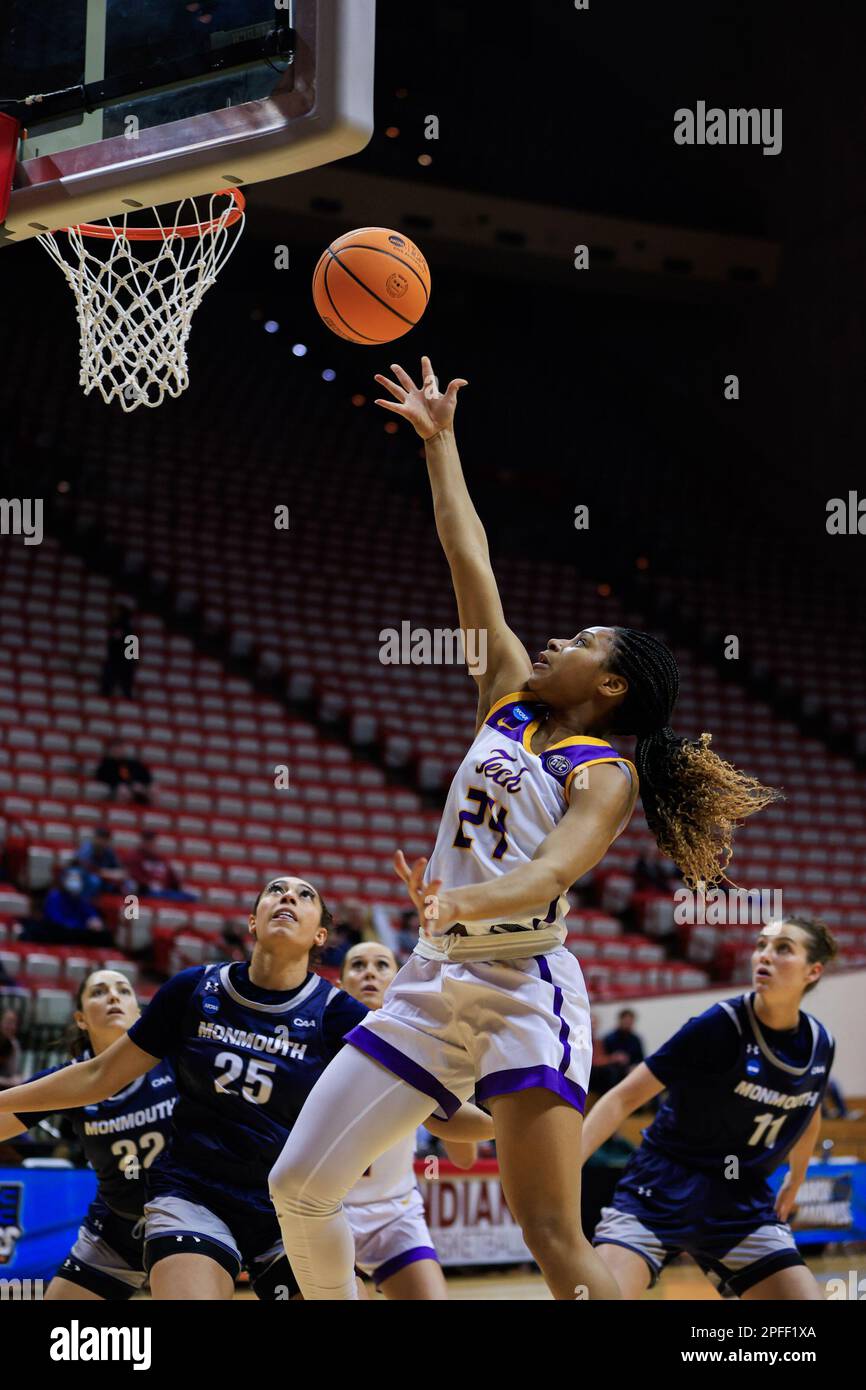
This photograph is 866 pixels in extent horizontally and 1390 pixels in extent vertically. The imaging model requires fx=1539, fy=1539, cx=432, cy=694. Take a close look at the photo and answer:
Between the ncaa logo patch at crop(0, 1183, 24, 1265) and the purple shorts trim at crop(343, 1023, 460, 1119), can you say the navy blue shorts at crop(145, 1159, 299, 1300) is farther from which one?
the ncaa logo patch at crop(0, 1183, 24, 1265)

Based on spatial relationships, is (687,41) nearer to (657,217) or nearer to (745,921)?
(657,217)

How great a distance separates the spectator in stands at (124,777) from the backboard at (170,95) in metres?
8.04

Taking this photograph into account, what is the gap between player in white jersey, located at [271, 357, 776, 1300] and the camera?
133 inches

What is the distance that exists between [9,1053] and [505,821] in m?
5.88

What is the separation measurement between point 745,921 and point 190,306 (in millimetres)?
10425

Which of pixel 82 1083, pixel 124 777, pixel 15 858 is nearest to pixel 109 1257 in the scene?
pixel 82 1083

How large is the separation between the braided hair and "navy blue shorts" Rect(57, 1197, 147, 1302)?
219 centimetres

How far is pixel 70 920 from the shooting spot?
10641 millimetres

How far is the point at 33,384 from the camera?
690 inches

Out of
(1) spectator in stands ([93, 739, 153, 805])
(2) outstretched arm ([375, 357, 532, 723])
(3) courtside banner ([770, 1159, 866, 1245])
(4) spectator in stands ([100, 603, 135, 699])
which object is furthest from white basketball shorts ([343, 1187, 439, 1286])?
(4) spectator in stands ([100, 603, 135, 699])

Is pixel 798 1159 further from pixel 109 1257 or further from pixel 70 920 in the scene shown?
pixel 70 920

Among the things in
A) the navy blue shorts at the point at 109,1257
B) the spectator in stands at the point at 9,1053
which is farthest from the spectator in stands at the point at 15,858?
the navy blue shorts at the point at 109,1257

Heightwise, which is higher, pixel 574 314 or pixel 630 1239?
pixel 574 314
